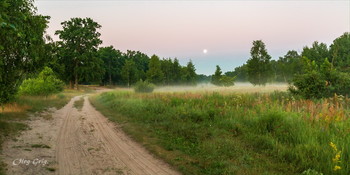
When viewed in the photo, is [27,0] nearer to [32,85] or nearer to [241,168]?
[241,168]

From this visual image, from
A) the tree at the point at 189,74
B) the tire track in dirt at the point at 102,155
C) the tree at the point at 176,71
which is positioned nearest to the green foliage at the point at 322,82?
the tire track in dirt at the point at 102,155

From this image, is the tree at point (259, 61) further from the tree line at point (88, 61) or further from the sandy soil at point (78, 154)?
the sandy soil at point (78, 154)

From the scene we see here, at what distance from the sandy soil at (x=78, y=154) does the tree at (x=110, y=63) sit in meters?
80.9

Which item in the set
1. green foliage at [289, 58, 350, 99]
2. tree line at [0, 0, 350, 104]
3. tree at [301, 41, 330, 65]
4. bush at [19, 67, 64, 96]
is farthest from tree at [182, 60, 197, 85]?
green foliage at [289, 58, 350, 99]

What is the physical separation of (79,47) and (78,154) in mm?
60973

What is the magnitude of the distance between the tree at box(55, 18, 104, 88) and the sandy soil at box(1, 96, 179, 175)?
176 feet

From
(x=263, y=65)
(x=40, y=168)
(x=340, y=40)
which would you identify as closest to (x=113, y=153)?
(x=40, y=168)

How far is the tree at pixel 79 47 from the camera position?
5806 cm

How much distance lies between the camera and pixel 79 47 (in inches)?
2360

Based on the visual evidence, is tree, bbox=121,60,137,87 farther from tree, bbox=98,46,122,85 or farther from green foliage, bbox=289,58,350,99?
green foliage, bbox=289,58,350,99

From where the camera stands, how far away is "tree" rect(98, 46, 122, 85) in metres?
87.4

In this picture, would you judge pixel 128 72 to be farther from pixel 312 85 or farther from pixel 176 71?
pixel 312 85

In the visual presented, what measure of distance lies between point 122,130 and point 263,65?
3491 cm

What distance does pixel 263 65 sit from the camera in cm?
3812
